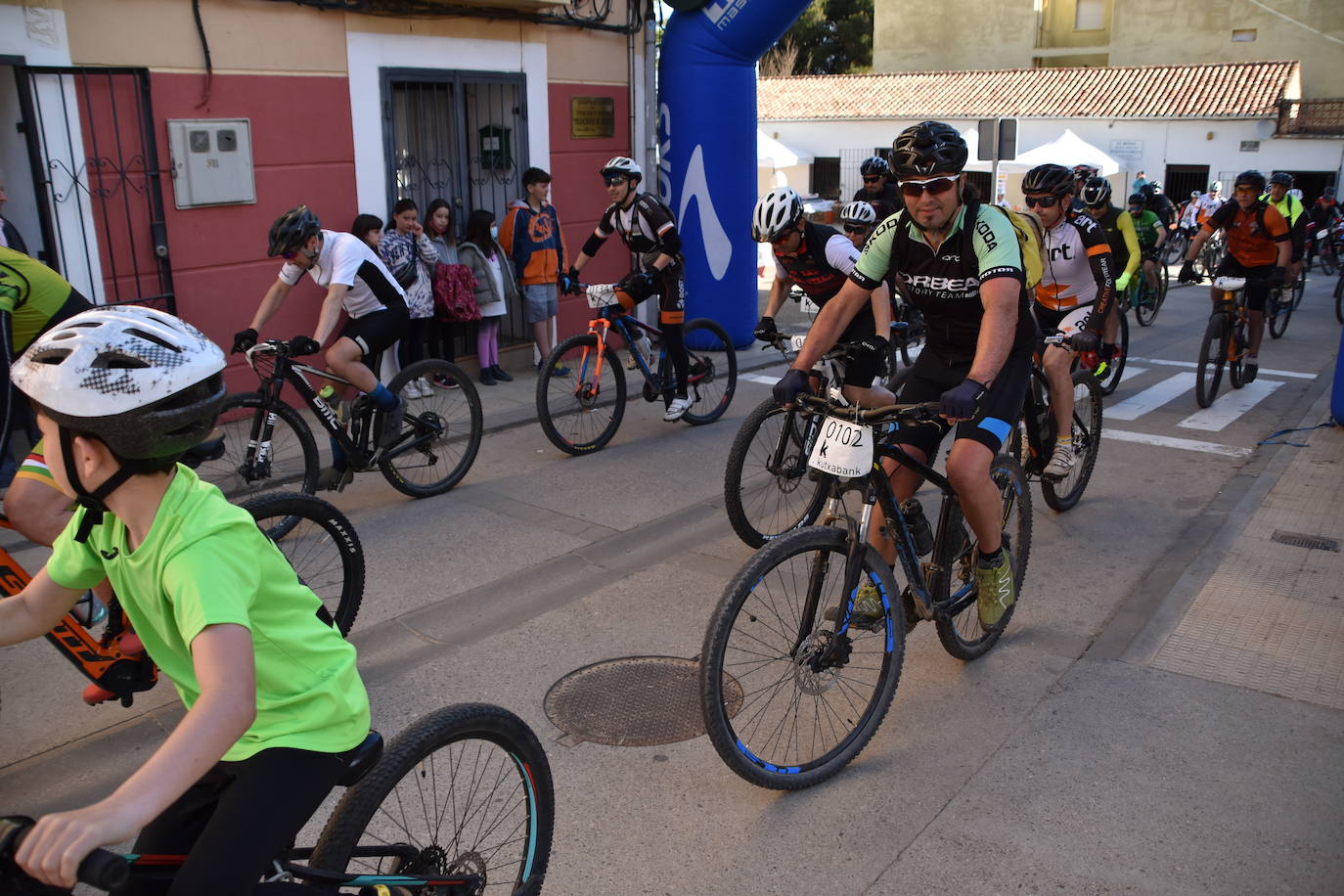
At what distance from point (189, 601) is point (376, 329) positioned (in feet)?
16.6

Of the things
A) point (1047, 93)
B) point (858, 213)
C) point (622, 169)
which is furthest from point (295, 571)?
point (1047, 93)

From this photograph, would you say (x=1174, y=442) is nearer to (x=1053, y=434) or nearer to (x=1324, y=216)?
(x=1053, y=434)

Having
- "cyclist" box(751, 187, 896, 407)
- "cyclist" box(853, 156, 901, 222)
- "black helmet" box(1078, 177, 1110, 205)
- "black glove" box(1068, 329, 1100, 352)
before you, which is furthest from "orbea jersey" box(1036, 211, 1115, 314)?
"cyclist" box(853, 156, 901, 222)

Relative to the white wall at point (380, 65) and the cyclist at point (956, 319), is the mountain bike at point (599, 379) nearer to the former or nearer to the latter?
the white wall at point (380, 65)

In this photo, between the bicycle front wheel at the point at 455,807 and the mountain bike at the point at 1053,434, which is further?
the mountain bike at the point at 1053,434

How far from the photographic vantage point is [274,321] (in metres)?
9.31

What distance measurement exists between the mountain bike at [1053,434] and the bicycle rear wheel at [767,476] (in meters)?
1.17

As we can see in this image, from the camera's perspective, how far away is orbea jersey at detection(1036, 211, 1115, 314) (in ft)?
23.2

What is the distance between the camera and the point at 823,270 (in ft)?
21.9

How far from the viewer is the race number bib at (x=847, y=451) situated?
3.77 m

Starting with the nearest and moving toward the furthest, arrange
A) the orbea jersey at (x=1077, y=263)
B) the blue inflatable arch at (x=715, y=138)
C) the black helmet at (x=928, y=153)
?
the black helmet at (x=928, y=153) < the orbea jersey at (x=1077, y=263) < the blue inflatable arch at (x=715, y=138)

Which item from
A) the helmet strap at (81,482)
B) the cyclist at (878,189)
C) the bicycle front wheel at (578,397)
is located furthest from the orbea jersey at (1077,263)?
the helmet strap at (81,482)

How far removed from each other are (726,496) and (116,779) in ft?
10.4

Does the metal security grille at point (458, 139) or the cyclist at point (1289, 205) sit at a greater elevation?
the metal security grille at point (458, 139)
